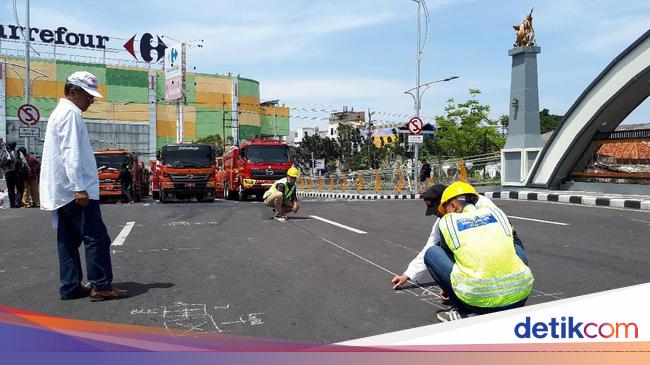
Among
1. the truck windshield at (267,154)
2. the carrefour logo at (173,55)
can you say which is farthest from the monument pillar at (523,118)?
the carrefour logo at (173,55)

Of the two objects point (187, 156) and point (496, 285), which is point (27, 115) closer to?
point (187, 156)

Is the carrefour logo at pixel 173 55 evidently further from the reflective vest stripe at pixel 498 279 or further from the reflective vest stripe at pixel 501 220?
the reflective vest stripe at pixel 498 279

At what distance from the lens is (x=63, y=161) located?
493 cm

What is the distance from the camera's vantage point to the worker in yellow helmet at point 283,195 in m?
12.8

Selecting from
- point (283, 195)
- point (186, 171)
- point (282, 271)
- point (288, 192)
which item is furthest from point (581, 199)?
point (186, 171)

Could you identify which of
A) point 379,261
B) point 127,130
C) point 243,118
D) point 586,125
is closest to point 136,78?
point 127,130

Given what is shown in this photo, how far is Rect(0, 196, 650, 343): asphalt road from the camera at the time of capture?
4641 millimetres

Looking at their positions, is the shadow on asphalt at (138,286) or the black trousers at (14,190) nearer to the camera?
the shadow on asphalt at (138,286)

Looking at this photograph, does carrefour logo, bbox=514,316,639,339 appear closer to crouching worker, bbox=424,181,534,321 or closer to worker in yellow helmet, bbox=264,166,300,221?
crouching worker, bbox=424,181,534,321

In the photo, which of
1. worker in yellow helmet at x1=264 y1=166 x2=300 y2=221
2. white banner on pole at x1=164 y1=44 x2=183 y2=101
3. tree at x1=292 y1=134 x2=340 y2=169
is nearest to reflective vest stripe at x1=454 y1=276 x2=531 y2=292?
worker in yellow helmet at x1=264 y1=166 x2=300 y2=221

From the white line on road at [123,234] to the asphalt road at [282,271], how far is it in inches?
3.8

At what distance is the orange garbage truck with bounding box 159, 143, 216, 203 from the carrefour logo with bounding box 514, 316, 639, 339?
2185 cm

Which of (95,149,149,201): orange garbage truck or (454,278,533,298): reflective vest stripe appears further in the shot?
(95,149,149,201): orange garbage truck

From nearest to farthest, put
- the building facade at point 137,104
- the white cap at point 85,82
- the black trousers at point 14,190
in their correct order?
the white cap at point 85,82
the black trousers at point 14,190
the building facade at point 137,104
